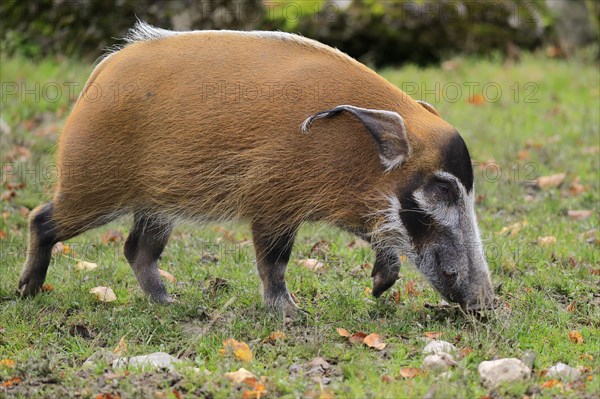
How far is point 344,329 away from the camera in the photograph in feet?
17.9

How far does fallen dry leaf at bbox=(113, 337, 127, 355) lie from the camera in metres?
5.15

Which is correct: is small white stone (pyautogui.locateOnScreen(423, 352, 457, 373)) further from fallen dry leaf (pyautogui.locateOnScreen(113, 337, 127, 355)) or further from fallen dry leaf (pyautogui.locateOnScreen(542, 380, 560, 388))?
fallen dry leaf (pyautogui.locateOnScreen(113, 337, 127, 355))

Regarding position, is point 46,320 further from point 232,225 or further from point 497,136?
point 497,136

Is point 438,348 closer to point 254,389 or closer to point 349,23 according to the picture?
point 254,389

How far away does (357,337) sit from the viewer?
5277mm

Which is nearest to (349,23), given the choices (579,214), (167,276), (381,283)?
(579,214)

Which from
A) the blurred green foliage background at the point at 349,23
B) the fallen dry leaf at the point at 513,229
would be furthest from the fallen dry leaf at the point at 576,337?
the blurred green foliage background at the point at 349,23

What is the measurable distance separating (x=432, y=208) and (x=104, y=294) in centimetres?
228

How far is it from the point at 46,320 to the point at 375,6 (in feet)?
30.2

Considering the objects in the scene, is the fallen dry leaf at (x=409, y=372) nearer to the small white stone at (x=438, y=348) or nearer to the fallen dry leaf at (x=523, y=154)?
the small white stone at (x=438, y=348)

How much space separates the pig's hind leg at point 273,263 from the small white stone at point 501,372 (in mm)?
1534

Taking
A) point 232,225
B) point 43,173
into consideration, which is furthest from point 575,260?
point 43,173

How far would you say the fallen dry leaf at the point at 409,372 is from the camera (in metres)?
4.70

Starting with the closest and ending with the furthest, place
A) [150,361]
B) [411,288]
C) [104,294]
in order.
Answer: [150,361], [104,294], [411,288]
